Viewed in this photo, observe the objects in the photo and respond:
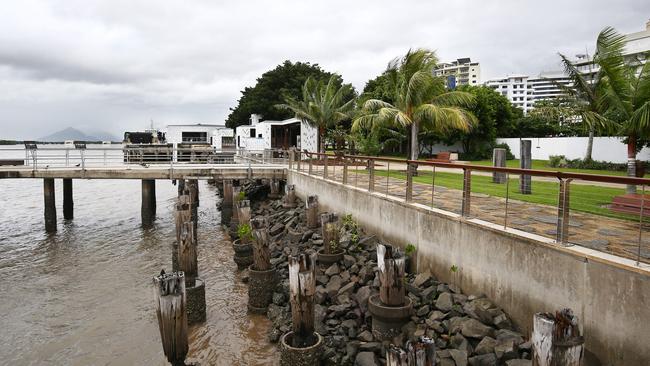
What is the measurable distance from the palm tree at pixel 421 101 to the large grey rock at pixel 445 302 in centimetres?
1109

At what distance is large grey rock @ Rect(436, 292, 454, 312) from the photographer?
7.66 metres

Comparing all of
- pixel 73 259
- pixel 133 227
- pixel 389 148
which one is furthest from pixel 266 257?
pixel 389 148

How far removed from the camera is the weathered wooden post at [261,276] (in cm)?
1062

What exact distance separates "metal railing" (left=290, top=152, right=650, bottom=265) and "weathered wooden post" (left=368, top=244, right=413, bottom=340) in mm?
1771

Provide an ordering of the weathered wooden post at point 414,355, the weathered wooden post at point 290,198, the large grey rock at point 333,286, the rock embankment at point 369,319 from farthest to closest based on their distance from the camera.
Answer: the weathered wooden post at point 290,198, the large grey rock at point 333,286, the rock embankment at point 369,319, the weathered wooden post at point 414,355

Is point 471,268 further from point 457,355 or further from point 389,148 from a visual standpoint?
point 389,148

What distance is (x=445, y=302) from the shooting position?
777 cm

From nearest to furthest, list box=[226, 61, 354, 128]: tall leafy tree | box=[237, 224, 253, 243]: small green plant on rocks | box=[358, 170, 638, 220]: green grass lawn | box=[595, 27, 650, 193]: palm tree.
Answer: box=[358, 170, 638, 220]: green grass lawn < box=[595, 27, 650, 193]: palm tree < box=[237, 224, 253, 243]: small green plant on rocks < box=[226, 61, 354, 128]: tall leafy tree

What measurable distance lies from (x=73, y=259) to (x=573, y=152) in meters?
29.9

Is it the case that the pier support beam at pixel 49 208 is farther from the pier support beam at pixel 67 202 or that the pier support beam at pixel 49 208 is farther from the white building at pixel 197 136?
the white building at pixel 197 136

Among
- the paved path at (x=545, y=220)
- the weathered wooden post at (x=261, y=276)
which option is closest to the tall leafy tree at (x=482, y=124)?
the paved path at (x=545, y=220)

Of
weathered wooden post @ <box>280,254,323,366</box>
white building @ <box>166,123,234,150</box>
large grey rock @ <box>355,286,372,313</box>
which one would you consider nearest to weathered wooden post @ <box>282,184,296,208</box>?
large grey rock @ <box>355,286,372,313</box>

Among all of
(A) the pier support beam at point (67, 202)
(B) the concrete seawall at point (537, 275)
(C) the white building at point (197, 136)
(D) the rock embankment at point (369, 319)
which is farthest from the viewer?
(C) the white building at point (197, 136)

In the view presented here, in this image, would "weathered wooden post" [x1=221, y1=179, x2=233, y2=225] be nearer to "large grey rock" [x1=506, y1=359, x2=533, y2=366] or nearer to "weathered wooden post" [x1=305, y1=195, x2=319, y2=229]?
"weathered wooden post" [x1=305, y1=195, x2=319, y2=229]
